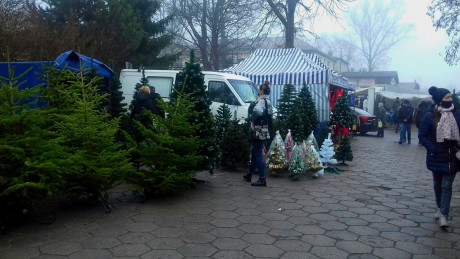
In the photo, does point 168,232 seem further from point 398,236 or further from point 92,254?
point 398,236

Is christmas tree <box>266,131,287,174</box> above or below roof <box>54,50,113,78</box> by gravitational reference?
below

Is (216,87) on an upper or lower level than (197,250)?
upper

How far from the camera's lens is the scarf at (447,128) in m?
4.83

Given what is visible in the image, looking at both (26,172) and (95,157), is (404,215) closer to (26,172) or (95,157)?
(95,157)

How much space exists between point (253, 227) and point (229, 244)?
2.09 ft

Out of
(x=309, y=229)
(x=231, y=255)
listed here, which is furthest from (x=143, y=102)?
(x=231, y=255)

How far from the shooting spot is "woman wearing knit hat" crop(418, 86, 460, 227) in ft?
15.9

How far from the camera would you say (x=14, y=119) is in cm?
414

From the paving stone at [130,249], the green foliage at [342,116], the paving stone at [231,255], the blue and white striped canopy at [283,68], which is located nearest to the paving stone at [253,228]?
the paving stone at [231,255]

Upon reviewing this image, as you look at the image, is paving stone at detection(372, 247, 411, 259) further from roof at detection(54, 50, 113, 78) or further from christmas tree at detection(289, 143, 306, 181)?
roof at detection(54, 50, 113, 78)

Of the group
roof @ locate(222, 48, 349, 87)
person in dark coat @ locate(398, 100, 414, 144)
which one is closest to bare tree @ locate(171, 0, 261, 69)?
roof @ locate(222, 48, 349, 87)

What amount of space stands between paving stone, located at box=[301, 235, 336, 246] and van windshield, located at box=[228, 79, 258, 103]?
725 cm

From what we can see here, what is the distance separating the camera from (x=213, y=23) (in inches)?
1076

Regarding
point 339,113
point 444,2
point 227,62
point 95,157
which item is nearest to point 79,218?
point 95,157
